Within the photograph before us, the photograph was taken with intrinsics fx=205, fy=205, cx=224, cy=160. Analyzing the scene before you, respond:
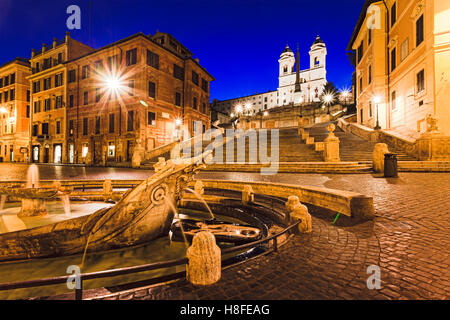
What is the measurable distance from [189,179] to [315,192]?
372 centimetres

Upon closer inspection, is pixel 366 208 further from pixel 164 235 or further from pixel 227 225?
pixel 164 235

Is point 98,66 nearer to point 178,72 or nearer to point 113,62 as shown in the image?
point 113,62

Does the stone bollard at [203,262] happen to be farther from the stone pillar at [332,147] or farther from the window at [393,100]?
the window at [393,100]

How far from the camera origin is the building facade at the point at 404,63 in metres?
15.3

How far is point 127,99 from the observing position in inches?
1011

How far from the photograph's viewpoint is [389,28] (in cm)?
2272

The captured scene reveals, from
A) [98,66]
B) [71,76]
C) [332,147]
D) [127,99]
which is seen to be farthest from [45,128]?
[332,147]

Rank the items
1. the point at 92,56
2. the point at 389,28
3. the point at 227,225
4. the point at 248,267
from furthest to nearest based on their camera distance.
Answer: the point at 92,56
the point at 389,28
the point at 227,225
the point at 248,267

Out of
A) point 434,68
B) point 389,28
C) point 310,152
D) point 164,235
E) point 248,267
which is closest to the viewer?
point 248,267

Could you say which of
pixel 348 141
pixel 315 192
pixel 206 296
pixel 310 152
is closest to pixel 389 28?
pixel 348 141

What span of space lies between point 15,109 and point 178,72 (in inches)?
1280

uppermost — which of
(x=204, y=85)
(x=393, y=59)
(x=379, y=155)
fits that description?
(x=204, y=85)

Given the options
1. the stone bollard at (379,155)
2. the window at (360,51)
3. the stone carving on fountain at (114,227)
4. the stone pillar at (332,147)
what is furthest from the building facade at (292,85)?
the stone carving on fountain at (114,227)

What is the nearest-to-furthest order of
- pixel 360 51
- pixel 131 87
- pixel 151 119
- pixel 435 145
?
pixel 435 145
pixel 131 87
pixel 151 119
pixel 360 51
